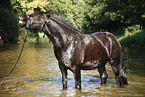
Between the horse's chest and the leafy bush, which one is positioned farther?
the leafy bush

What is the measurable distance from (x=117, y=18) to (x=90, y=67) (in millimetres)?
37696

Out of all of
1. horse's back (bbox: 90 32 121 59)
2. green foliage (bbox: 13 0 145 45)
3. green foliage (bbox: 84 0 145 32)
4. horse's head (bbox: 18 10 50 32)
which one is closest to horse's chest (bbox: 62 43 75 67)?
horse's head (bbox: 18 10 50 32)

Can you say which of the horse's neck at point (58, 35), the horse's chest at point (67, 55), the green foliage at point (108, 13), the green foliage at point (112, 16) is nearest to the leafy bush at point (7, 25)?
the green foliage at point (108, 13)

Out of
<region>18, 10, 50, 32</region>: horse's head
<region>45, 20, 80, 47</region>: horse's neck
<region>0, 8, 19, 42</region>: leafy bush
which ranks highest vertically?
<region>18, 10, 50, 32</region>: horse's head

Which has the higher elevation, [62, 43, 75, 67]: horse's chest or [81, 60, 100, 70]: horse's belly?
[62, 43, 75, 67]: horse's chest

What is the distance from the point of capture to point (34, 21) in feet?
22.3

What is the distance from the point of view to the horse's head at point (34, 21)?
6.73 meters

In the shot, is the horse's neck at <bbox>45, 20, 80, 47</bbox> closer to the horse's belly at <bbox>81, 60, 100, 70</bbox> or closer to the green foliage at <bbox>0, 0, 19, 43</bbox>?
the horse's belly at <bbox>81, 60, 100, 70</bbox>

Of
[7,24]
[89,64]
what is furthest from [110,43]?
[7,24]

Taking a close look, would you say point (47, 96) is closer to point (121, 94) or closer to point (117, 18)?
point (121, 94)

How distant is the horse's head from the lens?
673cm

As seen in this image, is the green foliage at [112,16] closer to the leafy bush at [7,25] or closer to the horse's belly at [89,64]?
the leafy bush at [7,25]

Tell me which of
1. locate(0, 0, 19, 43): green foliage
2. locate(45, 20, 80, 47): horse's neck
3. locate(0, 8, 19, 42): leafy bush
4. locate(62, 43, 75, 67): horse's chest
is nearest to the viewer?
locate(62, 43, 75, 67): horse's chest

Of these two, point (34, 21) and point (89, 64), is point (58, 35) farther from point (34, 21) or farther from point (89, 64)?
point (89, 64)
